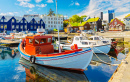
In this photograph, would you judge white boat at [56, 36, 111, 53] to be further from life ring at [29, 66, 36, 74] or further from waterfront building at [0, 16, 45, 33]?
waterfront building at [0, 16, 45, 33]

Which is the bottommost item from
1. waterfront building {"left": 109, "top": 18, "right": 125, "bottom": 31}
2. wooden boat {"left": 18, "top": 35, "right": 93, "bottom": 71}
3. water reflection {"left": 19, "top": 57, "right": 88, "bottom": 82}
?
water reflection {"left": 19, "top": 57, "right": 88, "bottom": 82}

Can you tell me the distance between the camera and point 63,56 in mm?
11312

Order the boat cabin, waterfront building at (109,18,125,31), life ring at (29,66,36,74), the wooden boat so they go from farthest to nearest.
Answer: waterfront building at (109,18,125,31)
the boat cabin
life ring at (29,66,36,74)
the wooden boat

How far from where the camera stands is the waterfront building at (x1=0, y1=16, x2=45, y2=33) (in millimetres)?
62203

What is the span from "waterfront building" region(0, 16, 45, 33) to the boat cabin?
2022 inches

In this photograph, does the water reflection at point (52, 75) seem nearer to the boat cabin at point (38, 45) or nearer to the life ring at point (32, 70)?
the life ring at point (32, 70)

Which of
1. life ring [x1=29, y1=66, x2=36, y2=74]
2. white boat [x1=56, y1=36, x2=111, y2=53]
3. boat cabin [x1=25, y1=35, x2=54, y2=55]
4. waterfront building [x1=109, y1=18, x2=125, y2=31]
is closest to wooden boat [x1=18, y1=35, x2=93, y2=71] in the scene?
boat cabin [x1=25, y1=35, x2=54, y2=55]

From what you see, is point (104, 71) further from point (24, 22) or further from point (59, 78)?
point (24, 22)

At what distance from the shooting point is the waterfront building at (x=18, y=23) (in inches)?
2449

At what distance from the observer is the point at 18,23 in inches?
2542

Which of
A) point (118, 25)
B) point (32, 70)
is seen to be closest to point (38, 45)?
point (32, 70)

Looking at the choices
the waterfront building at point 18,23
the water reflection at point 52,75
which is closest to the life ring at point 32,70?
the water reflection at point 52,75

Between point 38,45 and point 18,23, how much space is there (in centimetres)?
5675

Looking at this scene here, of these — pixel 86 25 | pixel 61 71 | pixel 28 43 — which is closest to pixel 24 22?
pixel 86 25
